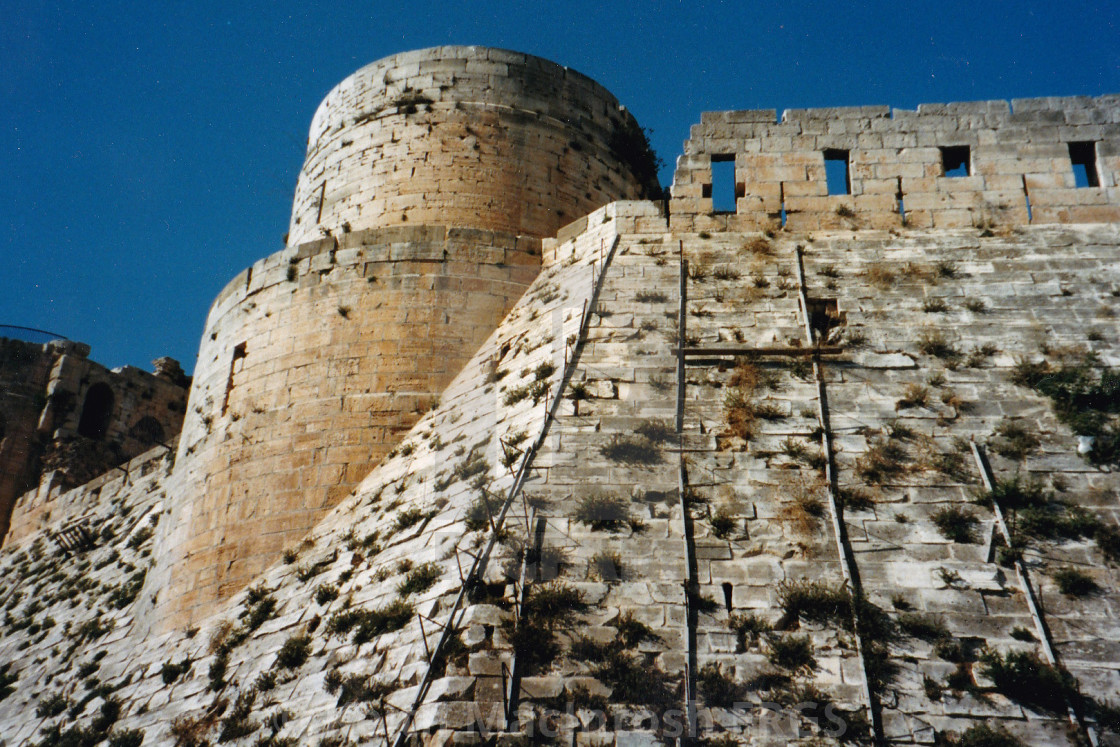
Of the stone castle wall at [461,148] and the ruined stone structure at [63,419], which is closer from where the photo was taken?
the stone castle wall at [461,148]

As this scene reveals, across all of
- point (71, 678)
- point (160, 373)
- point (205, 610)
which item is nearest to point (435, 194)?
point (205, 610)

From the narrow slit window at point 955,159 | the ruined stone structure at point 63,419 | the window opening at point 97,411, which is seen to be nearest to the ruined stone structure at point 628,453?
the narrow slit window at point 955,159

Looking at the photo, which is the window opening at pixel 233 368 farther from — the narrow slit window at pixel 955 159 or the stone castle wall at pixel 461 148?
the narrow slit window at pixel 955 159

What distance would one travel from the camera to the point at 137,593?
12.6 m

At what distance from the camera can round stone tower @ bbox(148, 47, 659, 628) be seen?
10930 millimetres

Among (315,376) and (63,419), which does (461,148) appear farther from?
(63,419)

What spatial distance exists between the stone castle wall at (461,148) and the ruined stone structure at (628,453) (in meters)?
0.05

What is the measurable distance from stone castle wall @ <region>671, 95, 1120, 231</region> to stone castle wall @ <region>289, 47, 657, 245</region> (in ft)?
8.65

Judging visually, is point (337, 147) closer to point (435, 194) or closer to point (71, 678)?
point (435, 194)

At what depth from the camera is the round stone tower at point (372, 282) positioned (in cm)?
1093

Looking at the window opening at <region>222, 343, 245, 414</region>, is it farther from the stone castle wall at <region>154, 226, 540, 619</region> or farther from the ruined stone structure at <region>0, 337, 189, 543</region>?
the ruined stone structure at <region>0, 337, 189, 543</region>

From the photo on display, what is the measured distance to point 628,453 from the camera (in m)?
8.71

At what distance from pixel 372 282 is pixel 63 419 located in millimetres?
12958

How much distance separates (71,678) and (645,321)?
7324mm
